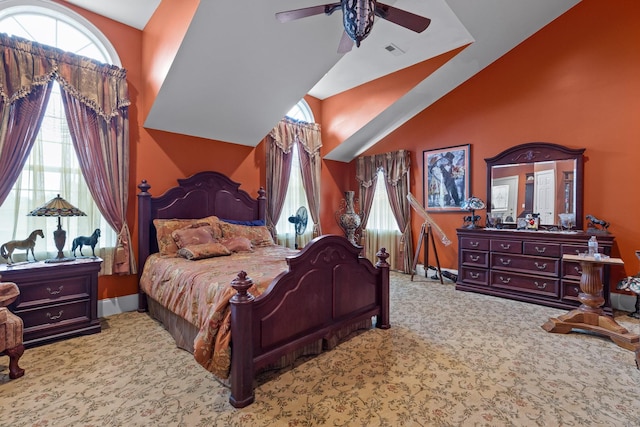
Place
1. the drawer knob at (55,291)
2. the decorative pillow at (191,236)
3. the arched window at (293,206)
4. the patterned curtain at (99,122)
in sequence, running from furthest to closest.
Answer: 1. the arched window at (293,206)
2. the decorative pillow at (191,236)
3. the patterned curtain at (99,122)
4. the drawer knob at (55,291)

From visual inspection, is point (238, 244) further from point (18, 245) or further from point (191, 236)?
point (18, 245)

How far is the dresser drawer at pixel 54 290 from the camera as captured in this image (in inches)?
105

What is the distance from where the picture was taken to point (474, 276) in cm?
445

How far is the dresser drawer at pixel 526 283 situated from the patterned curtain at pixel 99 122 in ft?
16.0

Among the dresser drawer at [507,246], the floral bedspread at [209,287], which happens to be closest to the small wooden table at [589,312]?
the dresser drawer at [507,246]

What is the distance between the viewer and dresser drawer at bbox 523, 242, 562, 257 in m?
3.74

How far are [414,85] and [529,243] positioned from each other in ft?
9.33

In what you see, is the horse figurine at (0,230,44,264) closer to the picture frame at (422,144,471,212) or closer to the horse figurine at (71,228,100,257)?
the horse figurine at (71,228,100,257)

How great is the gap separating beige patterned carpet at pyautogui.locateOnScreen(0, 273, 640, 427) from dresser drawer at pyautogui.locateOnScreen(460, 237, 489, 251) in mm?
1456

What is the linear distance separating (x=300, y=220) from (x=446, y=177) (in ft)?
8.75

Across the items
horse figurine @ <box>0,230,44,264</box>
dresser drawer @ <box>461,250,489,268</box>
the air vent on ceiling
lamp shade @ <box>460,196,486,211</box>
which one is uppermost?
the air vent on ceiling

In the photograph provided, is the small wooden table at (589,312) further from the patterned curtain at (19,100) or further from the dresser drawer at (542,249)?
the patterned curtain at (19,100)

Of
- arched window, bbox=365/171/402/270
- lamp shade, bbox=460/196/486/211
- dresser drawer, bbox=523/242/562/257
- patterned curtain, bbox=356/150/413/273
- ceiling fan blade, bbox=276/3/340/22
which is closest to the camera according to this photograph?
ceiling fan blade, bbox=276/3/340/22

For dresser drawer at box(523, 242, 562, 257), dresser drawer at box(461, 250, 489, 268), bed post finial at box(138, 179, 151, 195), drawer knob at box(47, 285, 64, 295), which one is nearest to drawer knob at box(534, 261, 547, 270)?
dresser drawer at box(523, 242, 562, 257)
